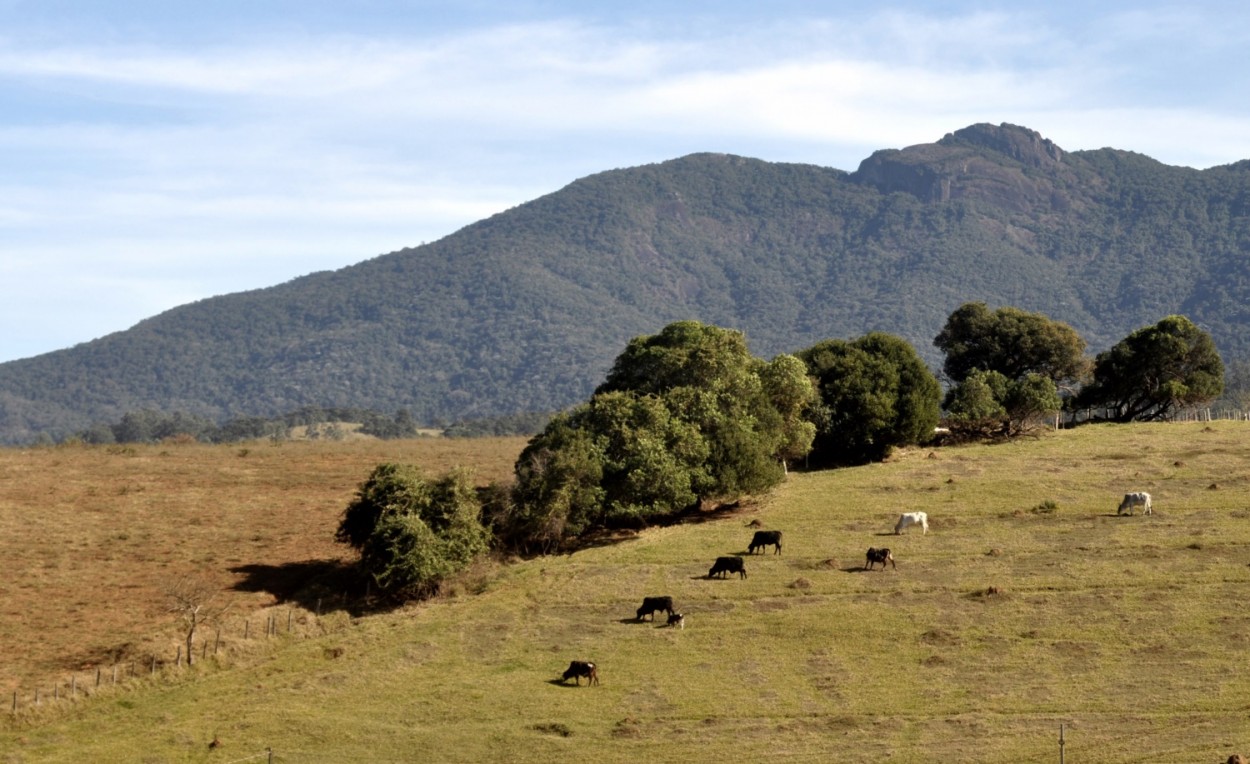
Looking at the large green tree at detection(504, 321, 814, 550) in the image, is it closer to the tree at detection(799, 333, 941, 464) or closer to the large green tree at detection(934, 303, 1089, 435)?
the tree at detection(799, 333, 941, 464)

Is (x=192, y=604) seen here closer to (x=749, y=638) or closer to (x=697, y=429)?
(x=749, y=638)

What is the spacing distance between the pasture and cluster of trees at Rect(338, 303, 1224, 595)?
2325 mm

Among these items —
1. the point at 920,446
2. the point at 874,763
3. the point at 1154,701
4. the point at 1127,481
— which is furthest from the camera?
A: the point at 920,446

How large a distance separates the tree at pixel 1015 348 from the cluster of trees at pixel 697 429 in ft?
Answer: 3.25

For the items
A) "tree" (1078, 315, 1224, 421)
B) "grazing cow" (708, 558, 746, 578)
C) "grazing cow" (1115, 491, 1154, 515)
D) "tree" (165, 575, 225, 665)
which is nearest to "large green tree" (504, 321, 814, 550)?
"grazing cow" (708, 558, 746, 578)

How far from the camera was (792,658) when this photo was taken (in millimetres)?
49656

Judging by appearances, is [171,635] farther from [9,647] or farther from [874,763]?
[874,763]

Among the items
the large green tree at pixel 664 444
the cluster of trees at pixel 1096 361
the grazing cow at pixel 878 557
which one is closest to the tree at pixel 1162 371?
the cluster of trees at pixel 1096 361

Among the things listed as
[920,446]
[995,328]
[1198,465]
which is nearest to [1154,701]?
[1198,465]

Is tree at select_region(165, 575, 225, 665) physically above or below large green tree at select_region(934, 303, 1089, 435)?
below

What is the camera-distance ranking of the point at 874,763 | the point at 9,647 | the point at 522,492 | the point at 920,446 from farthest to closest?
the point at 920,446
the point at 522,492
the point at 9,647
the point at 874,763

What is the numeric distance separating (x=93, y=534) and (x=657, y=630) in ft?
108

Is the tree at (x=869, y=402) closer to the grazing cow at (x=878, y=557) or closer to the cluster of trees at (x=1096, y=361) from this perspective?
the cluster of trees at (x=1096, y=361)

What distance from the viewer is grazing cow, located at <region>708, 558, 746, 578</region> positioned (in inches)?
2352
